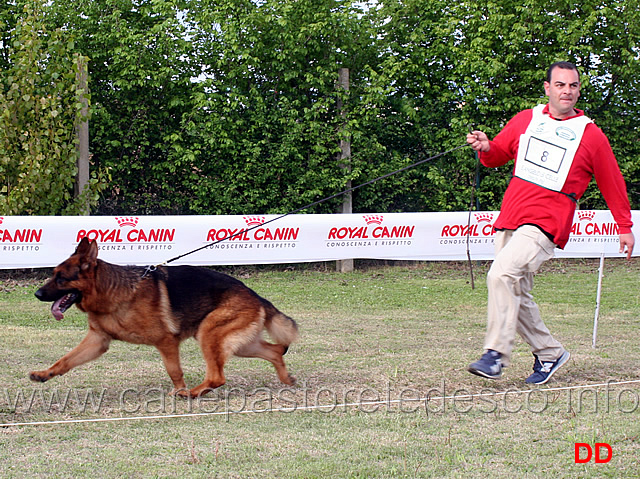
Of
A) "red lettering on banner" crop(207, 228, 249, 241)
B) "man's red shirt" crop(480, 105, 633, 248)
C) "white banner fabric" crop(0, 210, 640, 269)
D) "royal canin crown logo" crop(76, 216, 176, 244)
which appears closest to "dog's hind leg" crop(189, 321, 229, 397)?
"man's red shirt" crop(480, 105, 633, 248)

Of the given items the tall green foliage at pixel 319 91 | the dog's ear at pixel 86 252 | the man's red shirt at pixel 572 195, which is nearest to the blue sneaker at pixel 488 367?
the man's red shirt at pixel 572 195

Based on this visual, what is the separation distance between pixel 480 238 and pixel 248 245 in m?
3.40

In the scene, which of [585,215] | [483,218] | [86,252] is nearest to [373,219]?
[483,218]

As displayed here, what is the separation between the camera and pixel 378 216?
9.81m

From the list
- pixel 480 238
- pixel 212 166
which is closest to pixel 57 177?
pixel 212 166

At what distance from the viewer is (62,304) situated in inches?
186

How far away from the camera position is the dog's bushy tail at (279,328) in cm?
521

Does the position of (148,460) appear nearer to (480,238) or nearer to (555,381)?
(555,381)

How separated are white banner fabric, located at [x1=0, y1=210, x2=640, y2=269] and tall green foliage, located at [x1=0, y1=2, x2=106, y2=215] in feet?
8.50

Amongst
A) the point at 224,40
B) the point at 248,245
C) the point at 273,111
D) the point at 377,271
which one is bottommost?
the point at 377,271

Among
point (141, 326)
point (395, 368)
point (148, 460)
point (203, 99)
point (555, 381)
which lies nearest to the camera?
point (148, 460)

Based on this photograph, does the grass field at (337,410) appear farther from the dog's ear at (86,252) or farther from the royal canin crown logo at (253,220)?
the royal canin crown logo at (253,220)

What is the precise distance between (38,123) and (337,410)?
8.52 meters

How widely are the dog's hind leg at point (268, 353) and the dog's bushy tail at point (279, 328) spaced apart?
0.20ft
